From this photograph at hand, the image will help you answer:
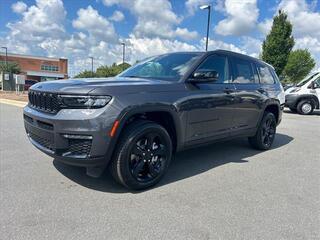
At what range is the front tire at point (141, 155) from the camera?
346cm

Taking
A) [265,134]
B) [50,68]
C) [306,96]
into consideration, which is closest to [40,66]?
[50,68]

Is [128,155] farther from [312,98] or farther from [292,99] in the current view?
[312,98]

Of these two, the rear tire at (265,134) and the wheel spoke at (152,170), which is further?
the rear tire at (265,134)

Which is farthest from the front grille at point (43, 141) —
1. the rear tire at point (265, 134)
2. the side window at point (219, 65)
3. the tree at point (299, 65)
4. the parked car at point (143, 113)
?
the tree at point (299, 65)

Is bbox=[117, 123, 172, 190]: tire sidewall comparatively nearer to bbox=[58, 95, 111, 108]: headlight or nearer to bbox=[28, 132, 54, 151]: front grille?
bbox=[58, 95, 111, 108]: headlight

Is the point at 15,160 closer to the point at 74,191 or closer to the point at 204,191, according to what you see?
the point at 74,191

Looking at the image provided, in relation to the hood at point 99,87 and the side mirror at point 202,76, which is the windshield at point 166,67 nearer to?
the side mirror at point 202,76

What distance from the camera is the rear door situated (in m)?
5.15

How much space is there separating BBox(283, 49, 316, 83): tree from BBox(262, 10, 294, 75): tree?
23.3m

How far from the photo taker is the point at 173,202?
11.3 feet

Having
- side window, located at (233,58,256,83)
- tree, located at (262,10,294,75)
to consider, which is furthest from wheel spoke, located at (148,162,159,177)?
tree, located at (262,10,294,75)

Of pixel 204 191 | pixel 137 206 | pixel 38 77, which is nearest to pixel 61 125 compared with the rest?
pixel 137 206

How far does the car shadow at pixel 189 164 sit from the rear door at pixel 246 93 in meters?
0.57

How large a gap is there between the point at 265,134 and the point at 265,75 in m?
1.22
